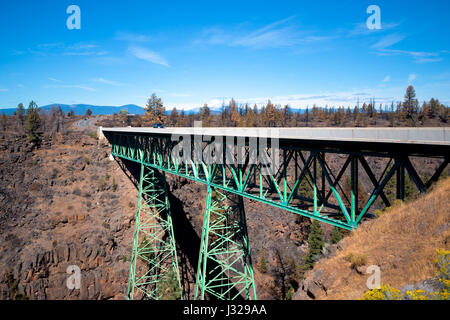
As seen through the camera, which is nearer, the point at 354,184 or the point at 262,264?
the point at 354,184

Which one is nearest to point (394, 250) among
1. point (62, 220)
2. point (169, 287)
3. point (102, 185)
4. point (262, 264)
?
point (169, 287)

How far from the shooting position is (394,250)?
577 centimetres

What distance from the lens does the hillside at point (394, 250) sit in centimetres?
506

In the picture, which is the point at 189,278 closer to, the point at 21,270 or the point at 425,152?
the point at 21,270

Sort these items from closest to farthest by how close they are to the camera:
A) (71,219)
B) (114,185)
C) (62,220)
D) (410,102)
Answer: (62,220), (71,219), (114,185), (410,102)

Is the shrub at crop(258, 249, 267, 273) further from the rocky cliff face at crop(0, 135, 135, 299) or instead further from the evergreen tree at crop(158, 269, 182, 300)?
the rocky cliff face at crop(0, 135, 135, 299)

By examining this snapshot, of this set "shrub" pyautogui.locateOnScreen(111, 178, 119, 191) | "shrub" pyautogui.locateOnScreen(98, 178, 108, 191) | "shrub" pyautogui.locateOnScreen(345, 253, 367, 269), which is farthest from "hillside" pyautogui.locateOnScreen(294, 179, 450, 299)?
"shrub" pyautogui.locateOnScreen(98, 178, 108, 191)

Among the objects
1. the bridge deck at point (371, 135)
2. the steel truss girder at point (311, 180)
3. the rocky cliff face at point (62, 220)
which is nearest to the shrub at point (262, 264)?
the rocky cliff face at point (62, 220)

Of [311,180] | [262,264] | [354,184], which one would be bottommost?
[262,264]

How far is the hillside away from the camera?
506 cm

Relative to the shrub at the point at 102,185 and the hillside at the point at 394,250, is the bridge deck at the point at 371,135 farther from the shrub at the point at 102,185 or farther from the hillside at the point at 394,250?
the shrub at the point at 102,185

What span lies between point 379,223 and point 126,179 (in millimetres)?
25533

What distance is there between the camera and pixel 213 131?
37.2 feet

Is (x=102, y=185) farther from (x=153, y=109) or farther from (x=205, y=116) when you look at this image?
(x=205, y=116)
